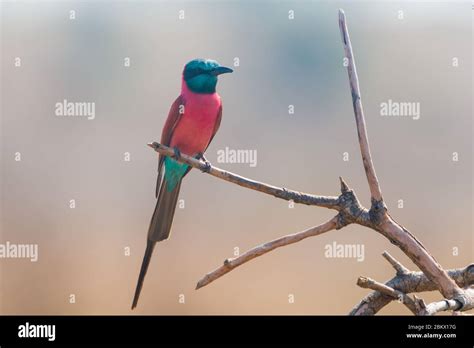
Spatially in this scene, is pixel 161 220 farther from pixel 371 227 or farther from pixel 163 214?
pixel 371 227

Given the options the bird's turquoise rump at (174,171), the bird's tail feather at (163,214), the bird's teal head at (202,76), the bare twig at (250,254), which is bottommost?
the bare twig at (250,254)

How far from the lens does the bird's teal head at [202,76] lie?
4.57m

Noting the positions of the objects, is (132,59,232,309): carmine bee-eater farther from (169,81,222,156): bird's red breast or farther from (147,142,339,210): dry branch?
(147,142,339,210): dry branch

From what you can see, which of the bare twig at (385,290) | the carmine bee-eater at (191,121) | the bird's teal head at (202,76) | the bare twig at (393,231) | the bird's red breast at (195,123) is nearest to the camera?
the bare twig at (385,290)

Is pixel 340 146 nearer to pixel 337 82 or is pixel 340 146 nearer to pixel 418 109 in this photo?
pixel 418 109

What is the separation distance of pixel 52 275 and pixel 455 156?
4.74 m

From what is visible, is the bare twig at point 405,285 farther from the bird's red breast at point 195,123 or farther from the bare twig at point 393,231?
the bird's red breast at point 195,123

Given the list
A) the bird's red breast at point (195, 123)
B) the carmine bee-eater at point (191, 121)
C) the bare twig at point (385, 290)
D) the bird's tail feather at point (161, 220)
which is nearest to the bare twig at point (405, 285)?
the bare twig at point (385, 290)

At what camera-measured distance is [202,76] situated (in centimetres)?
458

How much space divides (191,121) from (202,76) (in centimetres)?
34

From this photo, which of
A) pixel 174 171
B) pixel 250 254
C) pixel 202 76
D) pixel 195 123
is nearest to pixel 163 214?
pixel 174 171

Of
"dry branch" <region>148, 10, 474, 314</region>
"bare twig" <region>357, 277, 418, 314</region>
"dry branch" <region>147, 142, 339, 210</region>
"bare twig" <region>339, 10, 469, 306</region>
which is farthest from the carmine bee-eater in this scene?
"bare twig" <region>357, 277, 418, 314</region>

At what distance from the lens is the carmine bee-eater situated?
4328 millimetres

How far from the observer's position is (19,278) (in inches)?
274
